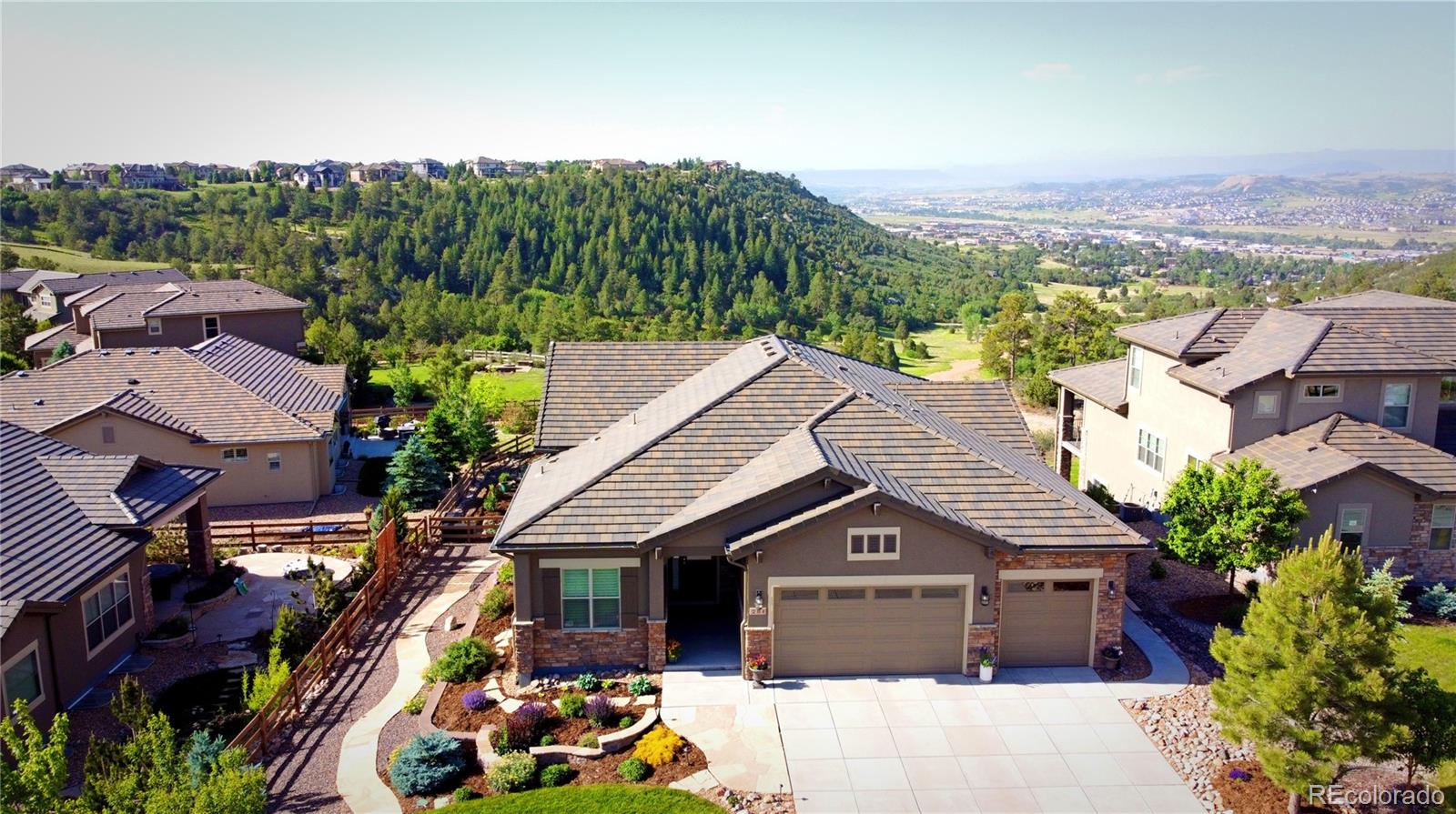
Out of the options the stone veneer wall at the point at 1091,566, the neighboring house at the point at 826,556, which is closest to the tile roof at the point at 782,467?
the neighboring house at the point at 826,556

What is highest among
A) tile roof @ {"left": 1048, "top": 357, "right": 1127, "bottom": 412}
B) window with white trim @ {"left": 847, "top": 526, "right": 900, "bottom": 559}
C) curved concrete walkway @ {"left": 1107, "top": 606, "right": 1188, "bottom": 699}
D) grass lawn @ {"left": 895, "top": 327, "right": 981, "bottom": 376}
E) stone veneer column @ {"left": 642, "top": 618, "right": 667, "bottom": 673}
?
tile roof @ {"left": 1048, "top": 357, "right": 1127, "bottom": 412}

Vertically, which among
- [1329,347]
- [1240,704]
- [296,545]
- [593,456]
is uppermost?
[1329,347]

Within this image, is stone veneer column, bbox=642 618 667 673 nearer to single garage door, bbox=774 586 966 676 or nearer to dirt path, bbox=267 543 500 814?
single garage door, bbox=774 586 966 676

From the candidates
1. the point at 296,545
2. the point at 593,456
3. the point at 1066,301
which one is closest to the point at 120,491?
the point at 296,545

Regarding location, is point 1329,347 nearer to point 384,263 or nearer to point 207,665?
point 207,665

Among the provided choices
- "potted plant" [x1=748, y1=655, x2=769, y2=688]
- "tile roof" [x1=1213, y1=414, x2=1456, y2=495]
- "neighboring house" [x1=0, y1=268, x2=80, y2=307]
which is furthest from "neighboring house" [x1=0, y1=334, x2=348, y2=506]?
"neighboring house" [x1=0, y1=268, x2=80, y2=307]

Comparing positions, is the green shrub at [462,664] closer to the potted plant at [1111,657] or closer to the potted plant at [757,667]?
the potted plant at [757,667]
